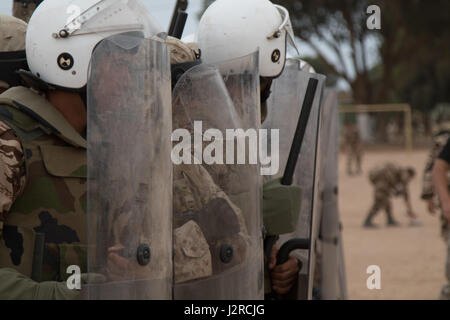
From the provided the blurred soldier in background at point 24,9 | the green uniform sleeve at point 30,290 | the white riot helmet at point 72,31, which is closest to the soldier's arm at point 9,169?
the green uniform sleeve at point 30,290

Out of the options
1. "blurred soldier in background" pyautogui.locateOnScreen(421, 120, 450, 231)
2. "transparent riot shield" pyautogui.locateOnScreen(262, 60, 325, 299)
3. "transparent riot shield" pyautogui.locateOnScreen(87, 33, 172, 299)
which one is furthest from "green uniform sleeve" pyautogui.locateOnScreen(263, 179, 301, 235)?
"blurred soldier in background" pyautogui.locateOnScreen(421, 120, 450, 231)

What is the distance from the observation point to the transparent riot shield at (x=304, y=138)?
10.5 feet

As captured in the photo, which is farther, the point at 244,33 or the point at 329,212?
the point at 329,212

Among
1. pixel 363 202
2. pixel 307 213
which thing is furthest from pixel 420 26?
pixel 307 213

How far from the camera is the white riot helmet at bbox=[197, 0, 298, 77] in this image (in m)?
3.05

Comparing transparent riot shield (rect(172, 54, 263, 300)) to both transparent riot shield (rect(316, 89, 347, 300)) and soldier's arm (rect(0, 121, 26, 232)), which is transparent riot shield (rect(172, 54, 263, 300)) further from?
Result: transparent riot shield (rect(316, 89, 347, 300))

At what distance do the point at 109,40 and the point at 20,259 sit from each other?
0.75 metres

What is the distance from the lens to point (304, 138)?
349cm

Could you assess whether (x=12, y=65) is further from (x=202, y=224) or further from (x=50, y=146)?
(x=202, y=224)

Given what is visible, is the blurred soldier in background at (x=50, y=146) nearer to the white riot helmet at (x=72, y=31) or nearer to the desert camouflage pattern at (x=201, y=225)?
the white riot helmet at (x=72, y=31)

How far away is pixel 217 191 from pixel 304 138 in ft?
4.78

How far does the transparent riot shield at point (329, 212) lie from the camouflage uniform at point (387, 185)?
7335 mm

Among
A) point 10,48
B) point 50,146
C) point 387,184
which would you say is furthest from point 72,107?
point 387,184

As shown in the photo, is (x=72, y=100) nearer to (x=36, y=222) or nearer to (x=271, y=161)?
(x=36, y=222)
